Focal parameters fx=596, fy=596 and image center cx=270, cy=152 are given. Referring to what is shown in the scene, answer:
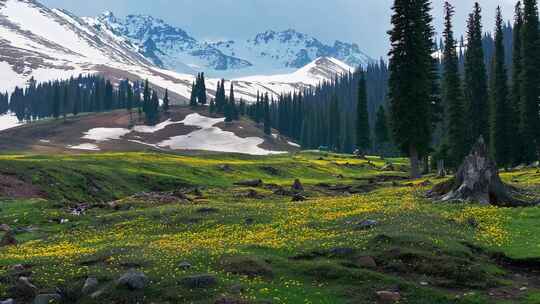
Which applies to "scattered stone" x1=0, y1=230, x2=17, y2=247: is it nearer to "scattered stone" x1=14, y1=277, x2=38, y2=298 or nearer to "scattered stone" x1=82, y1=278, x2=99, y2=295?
"scattered stone" x1=14, y1=277, x2=38, y2=298

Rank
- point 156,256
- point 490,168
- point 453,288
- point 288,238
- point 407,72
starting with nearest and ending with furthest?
point 453,288, point 156,256, point 288,238, point 490,168, point 407,72

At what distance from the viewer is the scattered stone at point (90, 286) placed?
73.9ft

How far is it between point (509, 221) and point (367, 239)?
982cm

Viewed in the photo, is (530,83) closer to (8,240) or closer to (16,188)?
(16,188)

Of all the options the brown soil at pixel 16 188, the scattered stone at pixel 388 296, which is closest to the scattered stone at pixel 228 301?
the scattered stone at pixel 388 296

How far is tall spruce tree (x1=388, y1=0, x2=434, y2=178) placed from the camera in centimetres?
6731

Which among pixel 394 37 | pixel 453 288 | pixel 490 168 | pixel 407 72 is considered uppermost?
pixel 394 37

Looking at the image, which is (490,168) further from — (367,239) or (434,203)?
(367,239)

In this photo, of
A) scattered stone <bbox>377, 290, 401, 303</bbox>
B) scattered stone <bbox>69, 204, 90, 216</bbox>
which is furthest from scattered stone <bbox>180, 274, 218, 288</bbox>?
scattered stone <bbox>69, 204, 90, 216</bbox>

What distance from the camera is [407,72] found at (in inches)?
2685

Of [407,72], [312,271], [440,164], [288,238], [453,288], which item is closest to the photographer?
[453,288]

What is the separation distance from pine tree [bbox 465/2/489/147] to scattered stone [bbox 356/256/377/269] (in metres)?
64.9

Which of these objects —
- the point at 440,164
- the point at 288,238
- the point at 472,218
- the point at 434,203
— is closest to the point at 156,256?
the point at 288,238

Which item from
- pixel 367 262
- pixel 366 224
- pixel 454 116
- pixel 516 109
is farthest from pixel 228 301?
pixel 516 109
